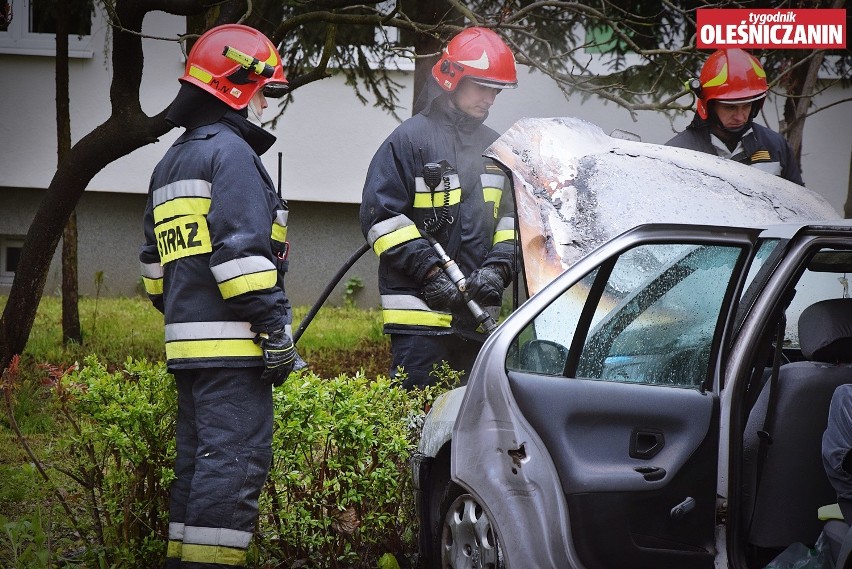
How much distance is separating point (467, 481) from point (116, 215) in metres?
9.13

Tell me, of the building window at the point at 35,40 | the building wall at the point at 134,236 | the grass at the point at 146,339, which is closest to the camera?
the grass at the point at 146,339

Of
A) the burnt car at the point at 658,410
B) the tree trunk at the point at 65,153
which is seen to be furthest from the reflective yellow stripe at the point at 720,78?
the tree trunk at the point at 65,153

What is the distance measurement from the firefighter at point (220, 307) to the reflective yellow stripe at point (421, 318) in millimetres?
1289

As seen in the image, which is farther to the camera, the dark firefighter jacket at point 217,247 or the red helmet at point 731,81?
the red helmet at point 731,81

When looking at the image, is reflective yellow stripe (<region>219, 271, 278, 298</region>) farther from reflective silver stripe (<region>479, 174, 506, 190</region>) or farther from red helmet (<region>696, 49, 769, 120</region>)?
red helmet (<region>696, 49, 769, 120</region>)

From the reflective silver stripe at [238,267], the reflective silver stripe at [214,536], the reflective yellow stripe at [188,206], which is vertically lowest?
A: the reflective silver stripe at [214,536]

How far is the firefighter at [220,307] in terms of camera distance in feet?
11.5

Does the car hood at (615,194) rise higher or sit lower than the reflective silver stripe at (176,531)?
higher

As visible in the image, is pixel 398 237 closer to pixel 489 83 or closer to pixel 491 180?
pixel 491 180

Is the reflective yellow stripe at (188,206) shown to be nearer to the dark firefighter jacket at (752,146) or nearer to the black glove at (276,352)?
the black glove at (276,352)

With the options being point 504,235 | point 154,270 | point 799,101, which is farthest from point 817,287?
point 799,101

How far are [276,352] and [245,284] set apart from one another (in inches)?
9.8

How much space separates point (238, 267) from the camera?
3457 millimetres

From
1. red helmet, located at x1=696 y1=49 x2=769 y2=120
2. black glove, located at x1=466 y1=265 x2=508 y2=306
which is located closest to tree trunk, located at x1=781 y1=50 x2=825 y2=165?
red helmet, located at x1=696 y1=49 x2=769 y2=120
